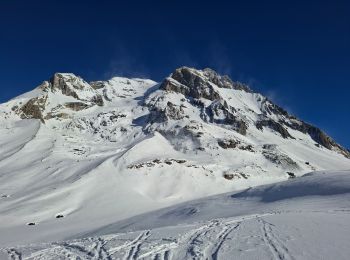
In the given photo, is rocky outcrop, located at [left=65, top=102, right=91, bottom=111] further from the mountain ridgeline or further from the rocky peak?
the rocky peak

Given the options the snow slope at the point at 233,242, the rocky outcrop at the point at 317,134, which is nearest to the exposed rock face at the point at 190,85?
the rocky outcrop at the point at 317,134

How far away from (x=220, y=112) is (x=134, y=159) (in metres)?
54.7

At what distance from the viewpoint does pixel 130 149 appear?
300ft

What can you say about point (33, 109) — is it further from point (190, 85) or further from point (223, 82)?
point (223, 82)

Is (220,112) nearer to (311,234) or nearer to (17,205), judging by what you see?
(17,205)

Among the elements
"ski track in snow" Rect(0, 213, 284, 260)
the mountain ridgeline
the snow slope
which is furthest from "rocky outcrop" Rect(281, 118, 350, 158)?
"ski track in snow" Rect(0, 213, 284, 260)

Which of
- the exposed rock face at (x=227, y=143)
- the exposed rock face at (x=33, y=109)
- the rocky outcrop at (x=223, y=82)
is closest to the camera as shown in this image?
the exposed rock face at (x=227, y=143)

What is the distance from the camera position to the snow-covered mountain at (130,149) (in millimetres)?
61359

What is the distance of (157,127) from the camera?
118m

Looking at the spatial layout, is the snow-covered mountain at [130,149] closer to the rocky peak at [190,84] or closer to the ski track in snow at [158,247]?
the rocky peak at [190,84]

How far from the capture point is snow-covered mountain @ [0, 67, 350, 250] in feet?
201

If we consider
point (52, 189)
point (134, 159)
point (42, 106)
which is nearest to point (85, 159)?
point (134, 159)

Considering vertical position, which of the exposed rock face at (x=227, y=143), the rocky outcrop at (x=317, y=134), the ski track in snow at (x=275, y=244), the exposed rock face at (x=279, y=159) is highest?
the rocky outcrop at (x=317, y=134)

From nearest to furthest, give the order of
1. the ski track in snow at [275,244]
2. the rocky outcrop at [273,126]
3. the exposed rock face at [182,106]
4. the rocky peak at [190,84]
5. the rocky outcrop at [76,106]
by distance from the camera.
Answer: the ski track in snow at [275,244] → the exposed rock face at [182,106] → the rocky outcrop at [76,106] → the rocky outcrop at [273,126] → the rocky peak at [190,84]
